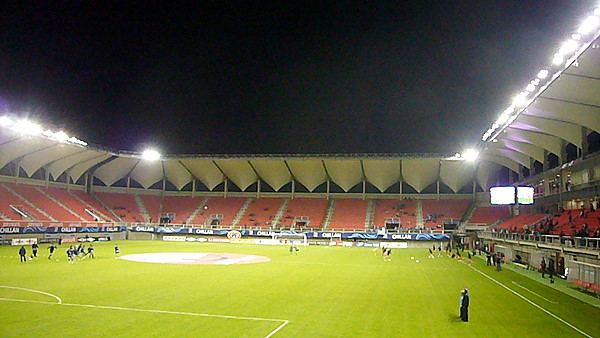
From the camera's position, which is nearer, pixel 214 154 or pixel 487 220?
pixel 487 220

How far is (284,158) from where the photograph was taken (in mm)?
70562

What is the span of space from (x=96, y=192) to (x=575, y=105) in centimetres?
7378

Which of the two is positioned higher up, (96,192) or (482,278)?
(96,192)

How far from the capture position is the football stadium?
55.6 feet

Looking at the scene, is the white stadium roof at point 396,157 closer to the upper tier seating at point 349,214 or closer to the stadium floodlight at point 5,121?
the stadium floodlight at point 5,121

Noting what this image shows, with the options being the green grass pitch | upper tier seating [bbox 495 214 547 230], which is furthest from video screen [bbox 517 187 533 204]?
the green grass pitch

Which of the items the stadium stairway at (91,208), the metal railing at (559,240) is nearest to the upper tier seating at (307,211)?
the stadium stairway at (91,208)

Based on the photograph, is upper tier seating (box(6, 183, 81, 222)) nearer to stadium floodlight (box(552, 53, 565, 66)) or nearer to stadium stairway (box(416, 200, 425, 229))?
stadium stairway (box(416, 200, 425, 229))

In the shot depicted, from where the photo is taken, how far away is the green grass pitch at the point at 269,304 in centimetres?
1480

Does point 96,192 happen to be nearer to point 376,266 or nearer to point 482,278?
point 376,266

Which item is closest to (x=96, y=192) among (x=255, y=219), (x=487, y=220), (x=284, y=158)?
(x=255, y=219)

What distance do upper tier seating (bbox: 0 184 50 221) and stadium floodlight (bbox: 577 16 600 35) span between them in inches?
2409

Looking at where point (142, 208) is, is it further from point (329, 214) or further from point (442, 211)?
point (442, 211)

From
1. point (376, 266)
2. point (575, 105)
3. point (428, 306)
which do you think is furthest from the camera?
point (376, 266)
